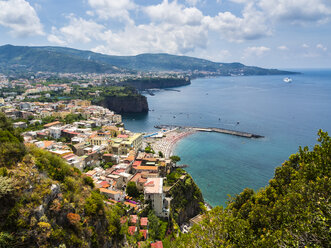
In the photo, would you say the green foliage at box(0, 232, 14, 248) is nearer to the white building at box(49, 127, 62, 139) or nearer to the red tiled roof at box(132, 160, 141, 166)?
the red tiled roof at box(132, 160, 141, 166)

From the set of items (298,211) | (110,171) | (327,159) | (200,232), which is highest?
(327,159)

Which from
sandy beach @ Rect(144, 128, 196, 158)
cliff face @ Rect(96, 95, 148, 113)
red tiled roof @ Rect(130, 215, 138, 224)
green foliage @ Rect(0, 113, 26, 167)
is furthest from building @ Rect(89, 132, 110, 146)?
cliff face @ Rect(96, 95, 148, 113)

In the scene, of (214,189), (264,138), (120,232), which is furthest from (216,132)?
(120,232)

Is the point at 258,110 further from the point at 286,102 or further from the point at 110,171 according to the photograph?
the point at 110,171

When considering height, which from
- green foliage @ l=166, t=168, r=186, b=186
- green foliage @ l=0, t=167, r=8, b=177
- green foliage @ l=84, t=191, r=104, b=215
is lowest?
green foliage @ l=166, t=168, r=186, b=186

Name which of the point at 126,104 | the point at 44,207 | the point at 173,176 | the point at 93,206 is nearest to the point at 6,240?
the point at 44,207

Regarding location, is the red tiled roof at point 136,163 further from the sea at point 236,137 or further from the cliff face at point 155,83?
the cliff face at point 155,83
